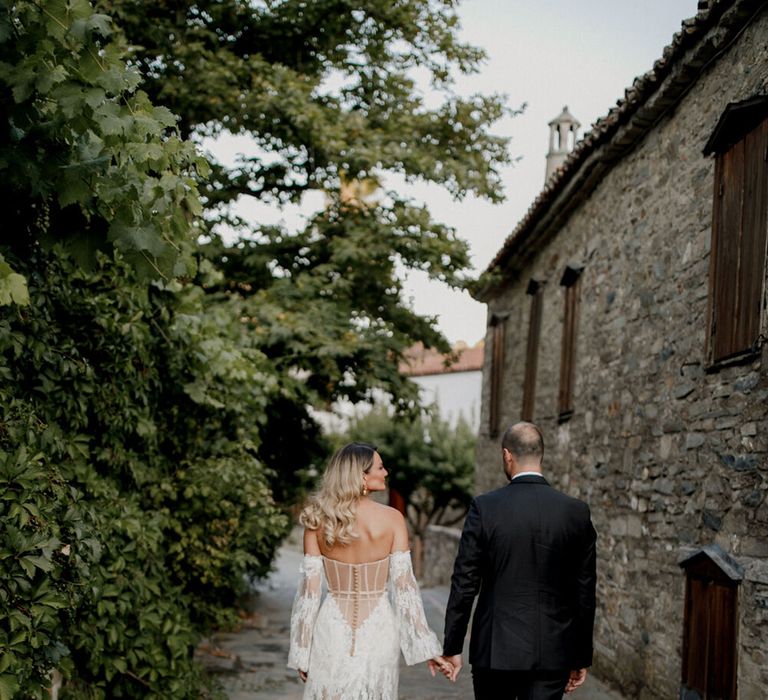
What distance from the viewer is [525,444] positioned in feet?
15.0

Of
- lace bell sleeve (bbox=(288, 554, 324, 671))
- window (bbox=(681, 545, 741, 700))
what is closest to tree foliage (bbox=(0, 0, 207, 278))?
lace bell sleeve (bbox=(288, 554, 324, 671))

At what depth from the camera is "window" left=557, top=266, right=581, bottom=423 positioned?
11.0 meters

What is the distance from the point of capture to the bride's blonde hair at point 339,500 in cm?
445

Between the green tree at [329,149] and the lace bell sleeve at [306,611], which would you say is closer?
the lace bell sleeve at [306,611]

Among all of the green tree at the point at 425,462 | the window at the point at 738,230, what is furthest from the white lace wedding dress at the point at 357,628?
the green tree at the point at 425,462

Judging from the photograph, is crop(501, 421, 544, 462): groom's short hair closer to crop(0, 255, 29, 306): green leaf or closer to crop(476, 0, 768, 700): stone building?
crop(476, 0, 768, 700): stone building

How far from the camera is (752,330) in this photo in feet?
20.0

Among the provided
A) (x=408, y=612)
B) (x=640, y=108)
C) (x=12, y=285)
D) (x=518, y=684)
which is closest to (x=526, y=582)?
(x=518, y=684)

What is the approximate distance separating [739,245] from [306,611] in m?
3.84

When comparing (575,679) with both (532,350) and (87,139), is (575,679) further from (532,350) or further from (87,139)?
(532,350)

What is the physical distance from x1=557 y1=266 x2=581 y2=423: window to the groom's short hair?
245 inches

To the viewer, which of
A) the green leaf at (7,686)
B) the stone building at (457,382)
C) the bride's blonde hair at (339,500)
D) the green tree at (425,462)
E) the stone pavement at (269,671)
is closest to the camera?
the green leaf at (7,686)

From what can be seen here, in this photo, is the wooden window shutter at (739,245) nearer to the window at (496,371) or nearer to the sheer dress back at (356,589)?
the sheer dress back at (356,589)

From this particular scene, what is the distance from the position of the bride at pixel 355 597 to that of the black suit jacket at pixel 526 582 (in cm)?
24
